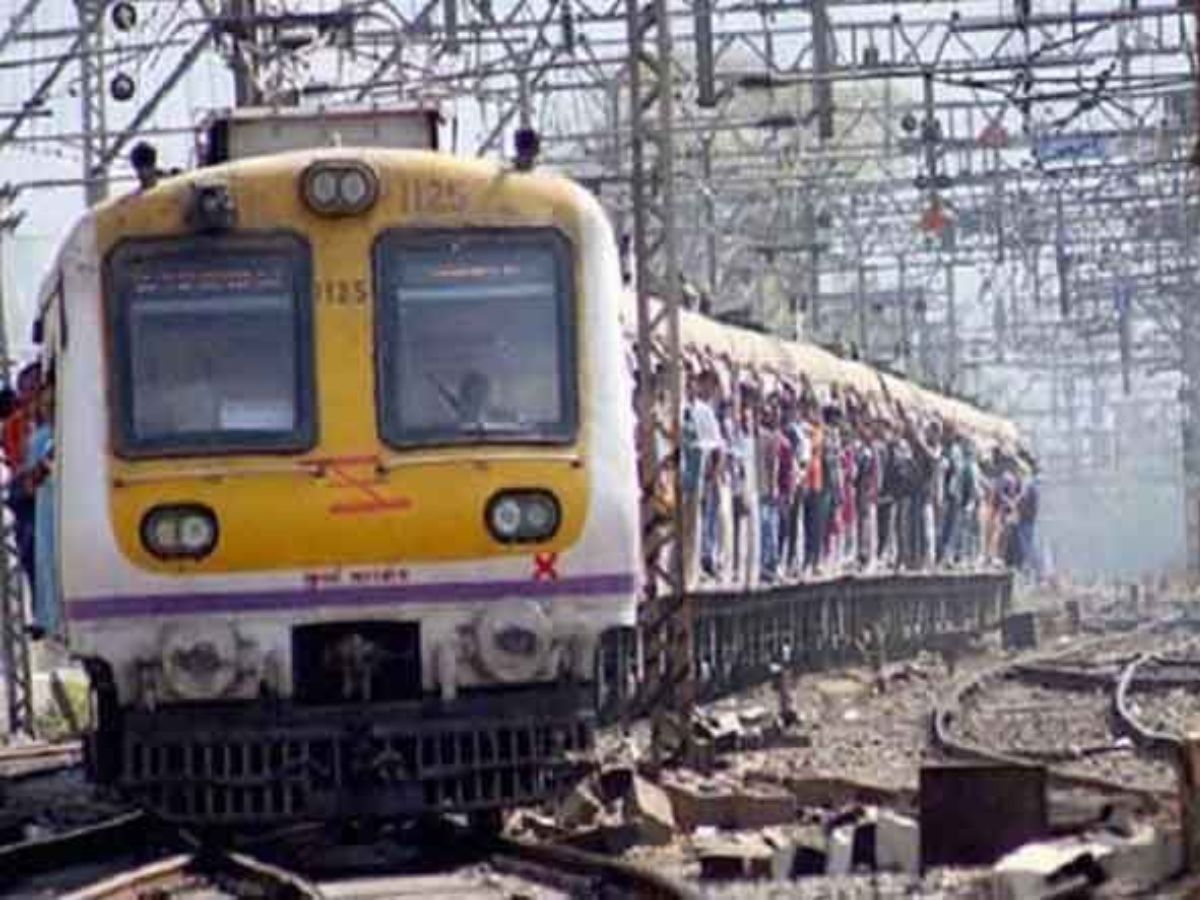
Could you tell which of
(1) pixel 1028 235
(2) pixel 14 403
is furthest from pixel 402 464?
(1) pixel 1028 235

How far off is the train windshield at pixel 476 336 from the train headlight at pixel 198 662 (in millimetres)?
988

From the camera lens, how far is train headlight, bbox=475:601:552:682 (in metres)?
13.3

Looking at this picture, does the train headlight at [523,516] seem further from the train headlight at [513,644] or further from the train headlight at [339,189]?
the train headlight at [339,189]

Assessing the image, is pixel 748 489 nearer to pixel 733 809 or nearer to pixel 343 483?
pixel 733 809

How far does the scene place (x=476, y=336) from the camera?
1349 cm

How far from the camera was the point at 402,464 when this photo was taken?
43.8ft

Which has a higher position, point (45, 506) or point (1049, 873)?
point (45, 506)

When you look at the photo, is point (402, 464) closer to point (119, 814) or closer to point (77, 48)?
point (119, 814)

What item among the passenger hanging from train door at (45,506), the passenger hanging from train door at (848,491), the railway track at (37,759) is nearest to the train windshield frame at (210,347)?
the passenger hanging from train door at (45,506)

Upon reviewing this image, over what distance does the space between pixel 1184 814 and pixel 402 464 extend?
3.30 m

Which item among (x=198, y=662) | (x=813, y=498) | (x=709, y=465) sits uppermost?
(x=709, y=465)

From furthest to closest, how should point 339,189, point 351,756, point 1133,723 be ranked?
point 1133,723 → point 339,189 → point 351,756

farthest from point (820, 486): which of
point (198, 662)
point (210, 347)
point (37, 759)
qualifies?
point (198, 662)

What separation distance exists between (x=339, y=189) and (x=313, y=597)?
157cm
